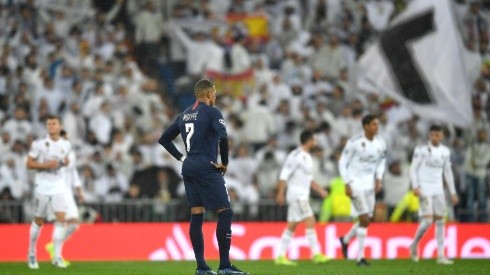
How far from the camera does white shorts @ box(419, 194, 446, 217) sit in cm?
2430

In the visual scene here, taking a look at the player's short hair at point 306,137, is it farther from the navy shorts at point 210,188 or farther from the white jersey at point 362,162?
the navy shorts at point 210,188

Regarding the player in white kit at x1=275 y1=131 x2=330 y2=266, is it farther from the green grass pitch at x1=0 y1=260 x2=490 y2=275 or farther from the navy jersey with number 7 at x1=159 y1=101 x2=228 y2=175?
the navy jersey with number 7 at x1=159 y1=101 x2=228 y2=175

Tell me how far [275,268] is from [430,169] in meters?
4.03

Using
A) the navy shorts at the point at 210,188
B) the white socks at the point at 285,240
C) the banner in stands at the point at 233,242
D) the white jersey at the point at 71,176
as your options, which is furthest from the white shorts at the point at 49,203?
the navy shorts at the point at 210,188

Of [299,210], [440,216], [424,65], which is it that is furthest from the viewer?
[424,65]

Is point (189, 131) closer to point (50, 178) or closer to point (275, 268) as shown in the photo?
point (275, 268)

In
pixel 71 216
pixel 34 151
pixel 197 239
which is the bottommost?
pixel 197 239

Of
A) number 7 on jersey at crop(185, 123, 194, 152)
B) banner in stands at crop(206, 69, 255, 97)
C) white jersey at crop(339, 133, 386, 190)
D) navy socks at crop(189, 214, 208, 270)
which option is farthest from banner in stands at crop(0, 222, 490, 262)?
number 7 on jersey at crop(185, 123, 194, 152)

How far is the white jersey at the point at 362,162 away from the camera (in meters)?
23.4

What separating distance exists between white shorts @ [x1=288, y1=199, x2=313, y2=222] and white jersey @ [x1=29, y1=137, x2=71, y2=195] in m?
4.31

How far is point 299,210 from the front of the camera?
2394 centimetres

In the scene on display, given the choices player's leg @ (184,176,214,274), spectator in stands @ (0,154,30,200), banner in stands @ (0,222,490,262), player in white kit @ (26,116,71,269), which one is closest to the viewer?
player's leg @ (184,176,214,274)

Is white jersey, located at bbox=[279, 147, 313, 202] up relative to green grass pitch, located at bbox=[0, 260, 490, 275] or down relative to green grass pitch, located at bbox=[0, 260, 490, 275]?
up

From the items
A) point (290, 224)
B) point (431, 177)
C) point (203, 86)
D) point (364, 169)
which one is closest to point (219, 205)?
point (203, 86)
